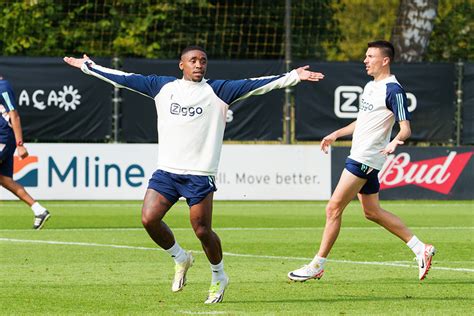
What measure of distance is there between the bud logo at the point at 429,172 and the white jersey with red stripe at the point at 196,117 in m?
14.6

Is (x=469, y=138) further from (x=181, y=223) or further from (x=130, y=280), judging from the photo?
(x=130, y=280)

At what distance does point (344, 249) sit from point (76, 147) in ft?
32.0

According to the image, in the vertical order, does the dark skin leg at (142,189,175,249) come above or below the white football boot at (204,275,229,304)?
above

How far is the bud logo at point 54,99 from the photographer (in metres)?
24.3

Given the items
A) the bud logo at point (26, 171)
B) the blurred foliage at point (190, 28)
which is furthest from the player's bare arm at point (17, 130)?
the blurred foliage at point (190, 28)

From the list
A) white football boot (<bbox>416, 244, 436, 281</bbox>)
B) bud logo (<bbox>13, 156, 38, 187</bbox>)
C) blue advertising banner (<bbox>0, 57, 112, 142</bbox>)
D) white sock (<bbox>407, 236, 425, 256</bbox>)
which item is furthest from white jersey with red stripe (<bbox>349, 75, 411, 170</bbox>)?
blue advertising banner (<bbox>0, 57, 112, 142</bbox>)

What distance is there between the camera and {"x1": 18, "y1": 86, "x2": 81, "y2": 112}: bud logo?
24.3 metres

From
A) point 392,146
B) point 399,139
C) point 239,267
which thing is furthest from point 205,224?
point 239,267

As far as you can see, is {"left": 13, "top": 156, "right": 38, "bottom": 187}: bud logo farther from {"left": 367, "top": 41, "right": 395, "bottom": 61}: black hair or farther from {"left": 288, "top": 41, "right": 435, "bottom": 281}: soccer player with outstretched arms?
{"left": 367, "top": 41, "right": 395, "bottom": 61}: black hair

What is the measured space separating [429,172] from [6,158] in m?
10.0

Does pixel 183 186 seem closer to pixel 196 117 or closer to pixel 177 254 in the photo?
pixel 196 117

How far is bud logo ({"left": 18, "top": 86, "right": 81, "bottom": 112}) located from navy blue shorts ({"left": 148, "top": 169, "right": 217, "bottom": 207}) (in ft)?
47.8

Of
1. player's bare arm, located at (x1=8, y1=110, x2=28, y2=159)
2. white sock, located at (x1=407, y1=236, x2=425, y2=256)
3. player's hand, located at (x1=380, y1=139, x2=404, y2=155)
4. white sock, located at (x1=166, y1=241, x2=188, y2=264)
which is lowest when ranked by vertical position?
player's bare arm, located at (x1=8, y1=110, x2=28, y2=159)

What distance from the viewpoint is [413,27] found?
2855 cm
